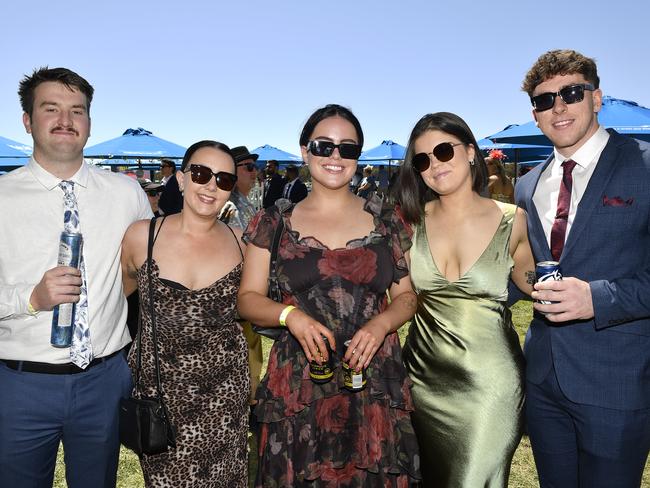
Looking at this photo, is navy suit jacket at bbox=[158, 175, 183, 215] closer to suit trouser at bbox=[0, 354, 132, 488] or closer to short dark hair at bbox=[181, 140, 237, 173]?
short dark hair at bbox=[181, 140, 237, 173]

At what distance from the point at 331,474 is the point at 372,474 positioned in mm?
217

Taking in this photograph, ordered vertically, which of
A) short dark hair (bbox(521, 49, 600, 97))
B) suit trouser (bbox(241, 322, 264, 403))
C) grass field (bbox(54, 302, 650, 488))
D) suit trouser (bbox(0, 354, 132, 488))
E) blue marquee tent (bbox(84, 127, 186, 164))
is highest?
blue marquee tent (bbox(84, 127, 186, 164))

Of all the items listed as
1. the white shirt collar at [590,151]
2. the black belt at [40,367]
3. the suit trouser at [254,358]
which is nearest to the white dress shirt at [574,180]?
the white shirt collar at [590,151]

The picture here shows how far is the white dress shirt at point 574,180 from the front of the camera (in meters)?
2.58

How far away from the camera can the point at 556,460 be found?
2734mm

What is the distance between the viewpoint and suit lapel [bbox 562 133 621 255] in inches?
96.3

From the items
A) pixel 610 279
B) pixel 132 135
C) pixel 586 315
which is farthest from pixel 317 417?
pixel 132 135

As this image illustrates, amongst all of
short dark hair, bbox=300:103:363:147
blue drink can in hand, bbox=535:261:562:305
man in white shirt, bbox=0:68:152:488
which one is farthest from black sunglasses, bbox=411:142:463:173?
man in white shirt, bbox=0:68:152:488

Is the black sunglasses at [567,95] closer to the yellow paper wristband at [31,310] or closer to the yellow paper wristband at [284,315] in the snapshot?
the yellow paper wristband at [284,315]

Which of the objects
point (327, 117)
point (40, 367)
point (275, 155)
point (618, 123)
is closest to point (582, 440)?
point (327, 117)

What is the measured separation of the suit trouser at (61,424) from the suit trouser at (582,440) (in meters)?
2.36

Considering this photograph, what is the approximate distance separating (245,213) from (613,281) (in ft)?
14.6

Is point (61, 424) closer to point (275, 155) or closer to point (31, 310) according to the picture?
point (31, 310)

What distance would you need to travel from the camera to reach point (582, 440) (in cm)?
255
